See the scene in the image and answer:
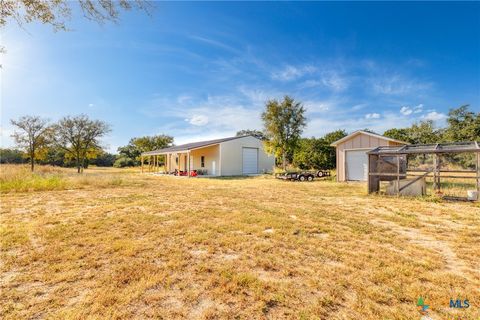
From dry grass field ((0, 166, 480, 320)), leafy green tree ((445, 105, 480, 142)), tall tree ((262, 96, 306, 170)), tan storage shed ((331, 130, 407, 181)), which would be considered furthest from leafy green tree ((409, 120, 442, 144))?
dry grass field ((0, 166, 480, 320))

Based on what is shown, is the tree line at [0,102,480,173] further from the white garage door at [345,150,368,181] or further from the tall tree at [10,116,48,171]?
the white garage door at [345,150,368,181]

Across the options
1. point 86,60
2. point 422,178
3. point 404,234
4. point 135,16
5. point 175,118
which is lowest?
point 404,234

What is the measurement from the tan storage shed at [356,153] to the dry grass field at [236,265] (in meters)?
8.08

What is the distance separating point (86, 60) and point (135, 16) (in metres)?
5.48

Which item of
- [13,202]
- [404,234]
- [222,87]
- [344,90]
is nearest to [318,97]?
[344,90]

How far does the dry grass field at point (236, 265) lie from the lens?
1.98 metres

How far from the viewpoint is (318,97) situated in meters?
19.5

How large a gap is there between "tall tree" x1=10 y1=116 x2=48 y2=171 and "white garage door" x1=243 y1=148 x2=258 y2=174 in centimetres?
2399

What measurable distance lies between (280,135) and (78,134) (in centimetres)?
2498

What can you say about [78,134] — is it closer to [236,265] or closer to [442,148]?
[236,265]

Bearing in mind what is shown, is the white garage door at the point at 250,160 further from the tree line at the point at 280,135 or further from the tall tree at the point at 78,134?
the tall tree at the point at 78,134

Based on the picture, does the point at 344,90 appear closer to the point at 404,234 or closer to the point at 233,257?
the point at 404,234

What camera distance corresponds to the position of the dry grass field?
1.98 m

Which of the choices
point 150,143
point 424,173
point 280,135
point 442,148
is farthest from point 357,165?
point 150,143
